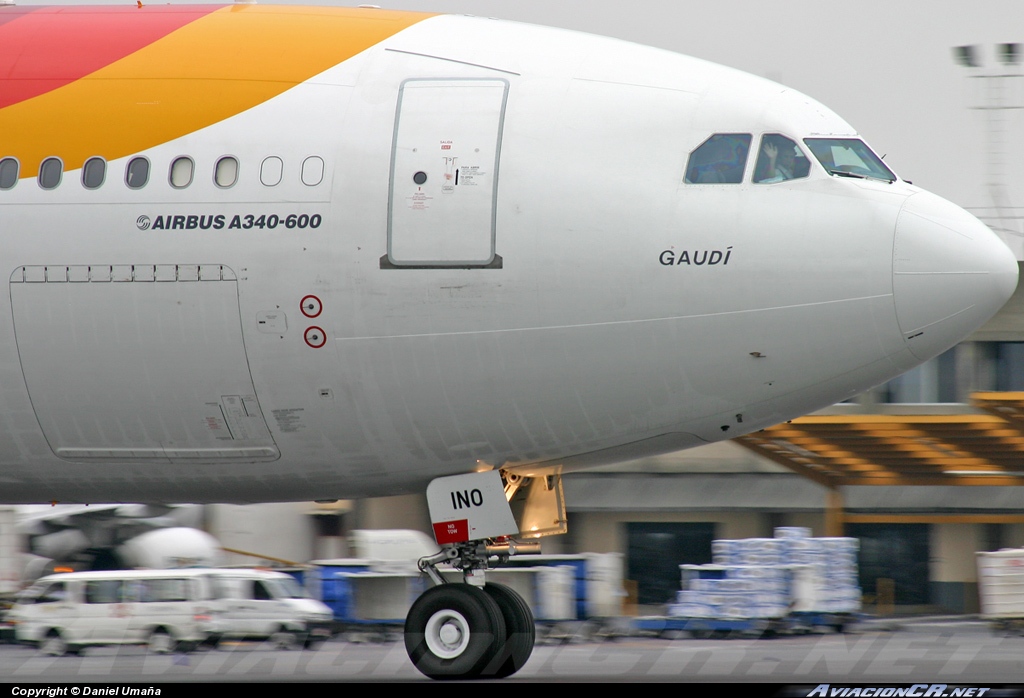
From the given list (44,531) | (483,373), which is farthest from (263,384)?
(44,531)

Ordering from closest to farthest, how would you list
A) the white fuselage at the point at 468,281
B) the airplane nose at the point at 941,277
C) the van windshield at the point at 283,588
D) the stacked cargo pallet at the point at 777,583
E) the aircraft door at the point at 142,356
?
1. the airplane nose at the point at 941,277
2. the white fuselage at the point at 468,281
3. the aircraft door at the point at 142,356
4. the van windshield at the point at 283,588
5. the stacked cargo pallet at the point at 777,583

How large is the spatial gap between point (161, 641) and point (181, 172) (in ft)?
49.4

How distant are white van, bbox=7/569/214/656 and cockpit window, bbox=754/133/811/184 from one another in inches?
651

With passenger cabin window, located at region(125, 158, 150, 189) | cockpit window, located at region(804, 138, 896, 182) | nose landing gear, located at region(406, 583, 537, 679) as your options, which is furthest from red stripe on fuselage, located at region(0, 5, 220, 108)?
cockpit window, located at region(804, 138, 896, 182)

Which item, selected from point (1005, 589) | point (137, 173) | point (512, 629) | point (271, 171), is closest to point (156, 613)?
point (512, 629)

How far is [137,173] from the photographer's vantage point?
11.1 m

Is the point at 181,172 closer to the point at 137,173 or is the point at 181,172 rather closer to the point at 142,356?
the point at 137,173

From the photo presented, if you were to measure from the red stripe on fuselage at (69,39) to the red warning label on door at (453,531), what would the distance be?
16.0 ft

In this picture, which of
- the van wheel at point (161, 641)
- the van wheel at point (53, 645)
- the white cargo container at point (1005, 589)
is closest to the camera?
the van wheel at point (161, 641)

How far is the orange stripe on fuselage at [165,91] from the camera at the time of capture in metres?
11.2

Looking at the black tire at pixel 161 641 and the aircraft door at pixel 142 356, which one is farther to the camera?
the black tire at pixel 161 641

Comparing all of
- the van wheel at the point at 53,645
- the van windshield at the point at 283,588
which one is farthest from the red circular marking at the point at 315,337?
the van windshield at the point at 283,588

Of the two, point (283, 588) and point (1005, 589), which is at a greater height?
point (283, 588)

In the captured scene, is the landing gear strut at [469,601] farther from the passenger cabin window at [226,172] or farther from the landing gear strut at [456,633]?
the passenger cabin window at [226,172]
